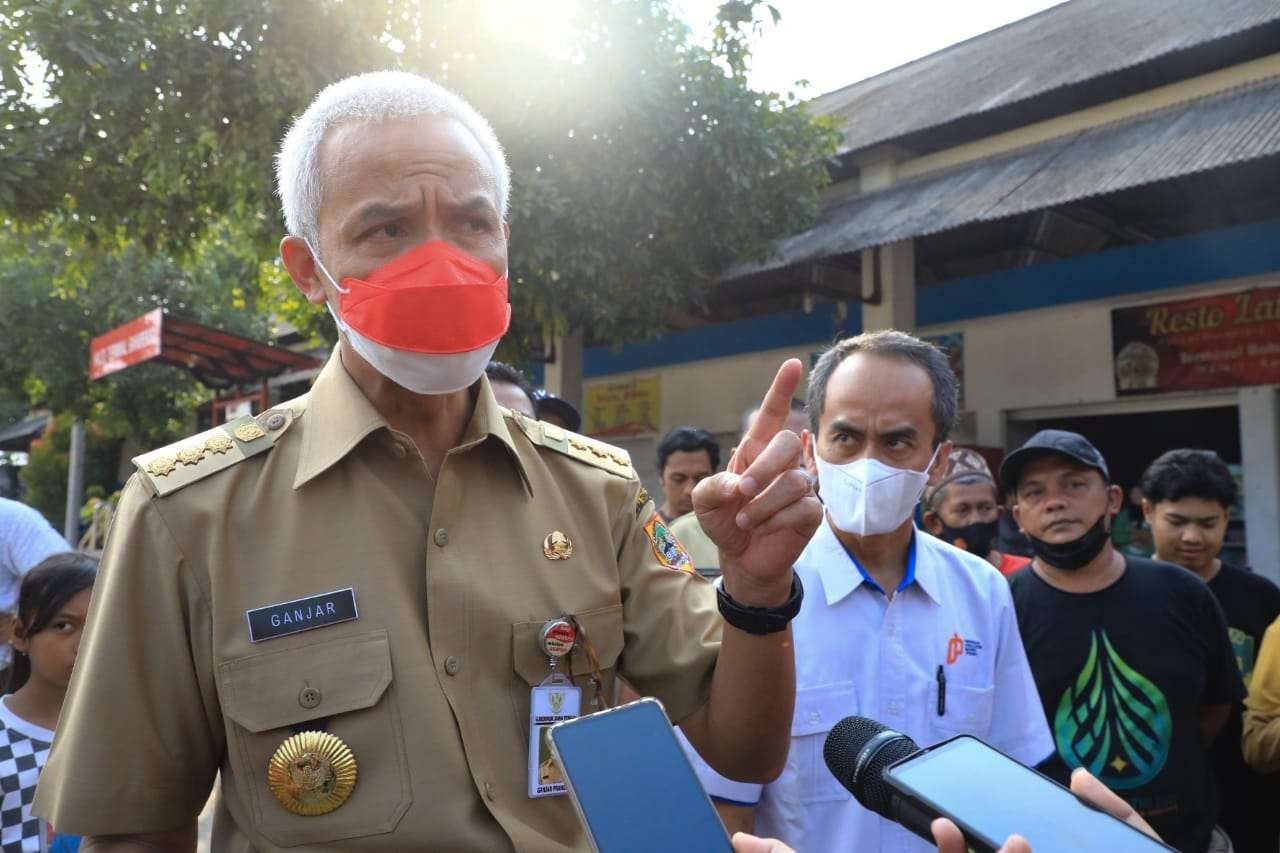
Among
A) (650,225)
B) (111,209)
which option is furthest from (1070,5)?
(111,209)

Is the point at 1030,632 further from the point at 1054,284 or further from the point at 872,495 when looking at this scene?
the point at 1054,284

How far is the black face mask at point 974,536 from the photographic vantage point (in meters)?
4.21

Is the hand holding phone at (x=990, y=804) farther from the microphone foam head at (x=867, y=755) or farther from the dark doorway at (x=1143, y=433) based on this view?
the dark doorway at (x=1143, y=433)

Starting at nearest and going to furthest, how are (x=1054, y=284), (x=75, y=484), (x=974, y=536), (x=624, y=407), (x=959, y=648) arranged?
(x=959, y=648) < (x=974, y=536) < (x=1054, y=284) < (x=624, y=407) < (x=75, y=484)

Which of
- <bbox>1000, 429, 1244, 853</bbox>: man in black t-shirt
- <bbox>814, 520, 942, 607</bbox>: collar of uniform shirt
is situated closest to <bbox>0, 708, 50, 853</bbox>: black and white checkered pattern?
<bbox>814, 520, 942, 607</bbox>: collar of uniform shirt

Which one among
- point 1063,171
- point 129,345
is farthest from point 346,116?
point 129,345

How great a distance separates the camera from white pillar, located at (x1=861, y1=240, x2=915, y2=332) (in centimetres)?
937

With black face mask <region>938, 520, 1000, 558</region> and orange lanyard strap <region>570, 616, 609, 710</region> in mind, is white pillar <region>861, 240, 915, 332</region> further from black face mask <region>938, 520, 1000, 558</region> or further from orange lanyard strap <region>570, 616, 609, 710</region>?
orange lanyard strap <region>570, 616, 609, 710</region>

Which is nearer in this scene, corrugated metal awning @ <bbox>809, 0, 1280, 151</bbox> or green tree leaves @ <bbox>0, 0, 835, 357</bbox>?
green tree leaves @ <bbox>0, 0, 835, 357</bbox>

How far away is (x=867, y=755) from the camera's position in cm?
121

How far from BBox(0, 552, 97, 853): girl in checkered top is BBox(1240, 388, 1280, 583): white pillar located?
7.98m

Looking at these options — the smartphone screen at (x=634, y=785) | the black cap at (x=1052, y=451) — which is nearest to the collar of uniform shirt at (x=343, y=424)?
the smartphone screen at (x=634, y=785)

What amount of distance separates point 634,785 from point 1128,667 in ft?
7.06

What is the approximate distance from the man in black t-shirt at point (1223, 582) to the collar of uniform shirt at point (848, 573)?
62.7 inches
